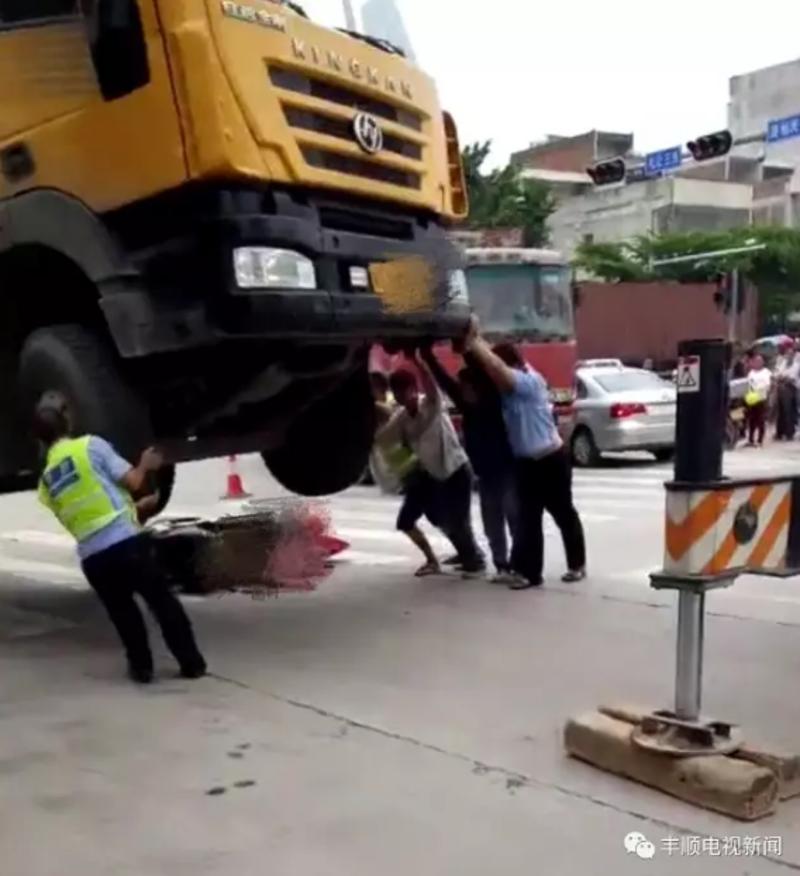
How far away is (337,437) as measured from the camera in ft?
28.3

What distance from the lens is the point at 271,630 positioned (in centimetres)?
787

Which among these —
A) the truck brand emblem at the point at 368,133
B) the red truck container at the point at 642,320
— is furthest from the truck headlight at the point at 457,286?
the red truck container at the point at 642,320

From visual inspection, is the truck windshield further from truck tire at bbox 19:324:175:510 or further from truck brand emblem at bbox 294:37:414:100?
truck tire at bbox 19:324:175:510

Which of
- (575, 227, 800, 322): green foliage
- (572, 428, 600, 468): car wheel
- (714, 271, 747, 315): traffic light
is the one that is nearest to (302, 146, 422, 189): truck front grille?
(572, 428, 600, 468): car wheel

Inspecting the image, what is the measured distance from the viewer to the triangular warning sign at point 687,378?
476 centimetres

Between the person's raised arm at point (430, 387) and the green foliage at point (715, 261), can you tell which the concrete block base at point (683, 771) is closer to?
the person's raised arm at point (430, 387)

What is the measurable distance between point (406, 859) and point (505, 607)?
407 cm

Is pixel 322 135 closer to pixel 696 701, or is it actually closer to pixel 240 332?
pixel 240 332

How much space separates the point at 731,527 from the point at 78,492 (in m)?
3.11

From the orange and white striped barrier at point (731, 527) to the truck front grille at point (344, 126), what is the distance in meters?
2.70

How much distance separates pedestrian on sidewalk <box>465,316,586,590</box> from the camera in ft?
28.6

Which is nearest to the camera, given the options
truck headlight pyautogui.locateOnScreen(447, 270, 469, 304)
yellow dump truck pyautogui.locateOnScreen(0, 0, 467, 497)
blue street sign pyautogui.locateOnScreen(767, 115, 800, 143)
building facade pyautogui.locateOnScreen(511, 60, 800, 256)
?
yellow dump truck pyautogui.locateOnScreen(0, 0, 467, 497)

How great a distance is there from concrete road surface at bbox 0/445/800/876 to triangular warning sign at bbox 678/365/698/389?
1.41 meters

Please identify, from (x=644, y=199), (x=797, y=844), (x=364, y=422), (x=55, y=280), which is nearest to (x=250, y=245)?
(x=55, y=280)
